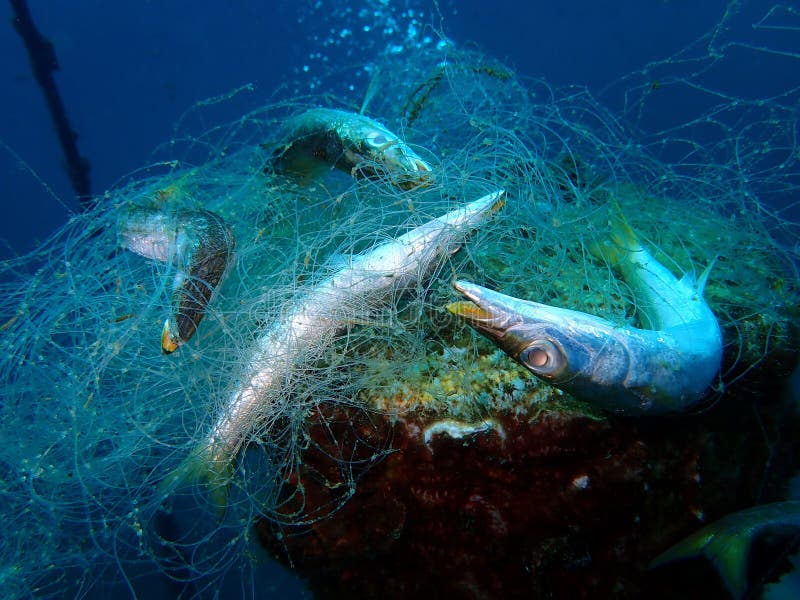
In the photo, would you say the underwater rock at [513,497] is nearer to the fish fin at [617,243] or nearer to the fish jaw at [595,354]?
the fish jaw at [595,354]

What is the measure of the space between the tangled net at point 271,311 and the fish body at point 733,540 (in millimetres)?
723

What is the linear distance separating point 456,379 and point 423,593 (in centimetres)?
130

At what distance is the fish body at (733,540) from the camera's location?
212 centimetres

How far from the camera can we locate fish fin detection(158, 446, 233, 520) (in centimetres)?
247

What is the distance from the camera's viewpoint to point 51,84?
8.43 meters

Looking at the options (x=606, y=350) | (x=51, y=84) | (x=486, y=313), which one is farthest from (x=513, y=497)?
(x=51, y=84)

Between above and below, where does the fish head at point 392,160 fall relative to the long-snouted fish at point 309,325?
above

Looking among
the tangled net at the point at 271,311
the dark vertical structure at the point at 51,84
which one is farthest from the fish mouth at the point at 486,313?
the dark vertical structure at the point at 51,84

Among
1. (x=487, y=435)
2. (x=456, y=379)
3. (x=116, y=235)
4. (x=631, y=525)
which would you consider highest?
(x=116, y=235)

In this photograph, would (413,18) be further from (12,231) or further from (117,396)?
(117,396)

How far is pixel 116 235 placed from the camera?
3127mm

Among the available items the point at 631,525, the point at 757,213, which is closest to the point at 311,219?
the point at 631,525

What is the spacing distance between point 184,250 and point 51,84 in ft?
29.7

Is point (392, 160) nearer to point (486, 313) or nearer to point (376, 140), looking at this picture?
point (376, 140)
